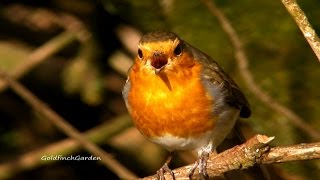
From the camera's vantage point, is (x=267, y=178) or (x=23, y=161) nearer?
(x=267, y=178)

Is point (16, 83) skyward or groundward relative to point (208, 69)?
skyward

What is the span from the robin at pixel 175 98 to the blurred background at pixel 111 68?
25.3 inches

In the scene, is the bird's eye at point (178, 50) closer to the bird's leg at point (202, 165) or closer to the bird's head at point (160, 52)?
the bird's head at point (160, 52)

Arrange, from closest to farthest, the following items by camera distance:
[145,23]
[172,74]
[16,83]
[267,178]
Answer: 1. [172,74]
2. [267,178]
3. [145,23]
4. [16,83]

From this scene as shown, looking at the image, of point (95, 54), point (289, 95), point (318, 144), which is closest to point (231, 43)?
point (289, 95)

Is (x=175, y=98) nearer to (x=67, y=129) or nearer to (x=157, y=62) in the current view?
(x=157, y=62)

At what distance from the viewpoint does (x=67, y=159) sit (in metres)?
6.09

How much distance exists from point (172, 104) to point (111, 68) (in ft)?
6.77

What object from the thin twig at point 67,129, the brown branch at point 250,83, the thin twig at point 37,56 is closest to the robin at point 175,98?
the brown branch at point 250,83

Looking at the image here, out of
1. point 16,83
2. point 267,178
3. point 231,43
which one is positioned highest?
point 16,83

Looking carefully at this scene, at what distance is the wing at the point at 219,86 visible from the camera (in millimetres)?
4336

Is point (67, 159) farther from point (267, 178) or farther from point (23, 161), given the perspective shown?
point (267, 178)

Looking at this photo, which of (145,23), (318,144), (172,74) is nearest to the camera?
(318,144)

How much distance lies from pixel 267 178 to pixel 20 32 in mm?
2252
